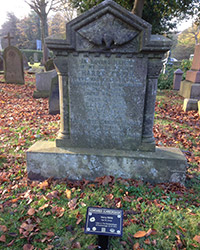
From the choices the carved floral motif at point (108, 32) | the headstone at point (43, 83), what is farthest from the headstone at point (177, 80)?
the carved floral motif at point (108, 32)

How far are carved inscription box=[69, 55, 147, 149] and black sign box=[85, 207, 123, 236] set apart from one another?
151cm

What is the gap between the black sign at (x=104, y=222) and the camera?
1.88 metres

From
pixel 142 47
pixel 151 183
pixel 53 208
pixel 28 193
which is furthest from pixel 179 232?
pixel 142 47

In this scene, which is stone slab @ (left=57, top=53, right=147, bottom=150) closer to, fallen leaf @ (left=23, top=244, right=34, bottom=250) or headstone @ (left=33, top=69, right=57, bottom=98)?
fallen leaf @ (left=23, top=244, right=34, bottom=250)

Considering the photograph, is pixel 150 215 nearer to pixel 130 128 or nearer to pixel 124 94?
pixel 130 128

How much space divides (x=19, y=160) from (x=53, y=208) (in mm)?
1623

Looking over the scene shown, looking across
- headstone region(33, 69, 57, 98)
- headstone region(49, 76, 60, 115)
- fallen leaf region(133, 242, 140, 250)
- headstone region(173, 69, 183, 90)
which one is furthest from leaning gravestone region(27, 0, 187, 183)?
headstone region(173, 69, 183, 90)

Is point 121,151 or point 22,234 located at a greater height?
point 121,151

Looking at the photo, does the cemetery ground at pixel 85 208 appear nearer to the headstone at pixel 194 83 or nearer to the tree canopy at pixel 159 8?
the headstone at pixel 194 83

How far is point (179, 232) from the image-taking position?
234cm

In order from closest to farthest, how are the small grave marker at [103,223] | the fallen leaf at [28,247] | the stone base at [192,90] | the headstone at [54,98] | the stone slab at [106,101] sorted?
the small grave marker at [103,223] → the fallen leaf at [28,247] → the stone slab at [106,101] → the headstone at [54,98] → the stone base at [192,90]

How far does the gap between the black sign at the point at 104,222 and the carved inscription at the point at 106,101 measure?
4.96 feet

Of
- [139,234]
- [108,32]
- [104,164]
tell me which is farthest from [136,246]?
[108,32]

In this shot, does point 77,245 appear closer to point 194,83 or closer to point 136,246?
point 136,246
